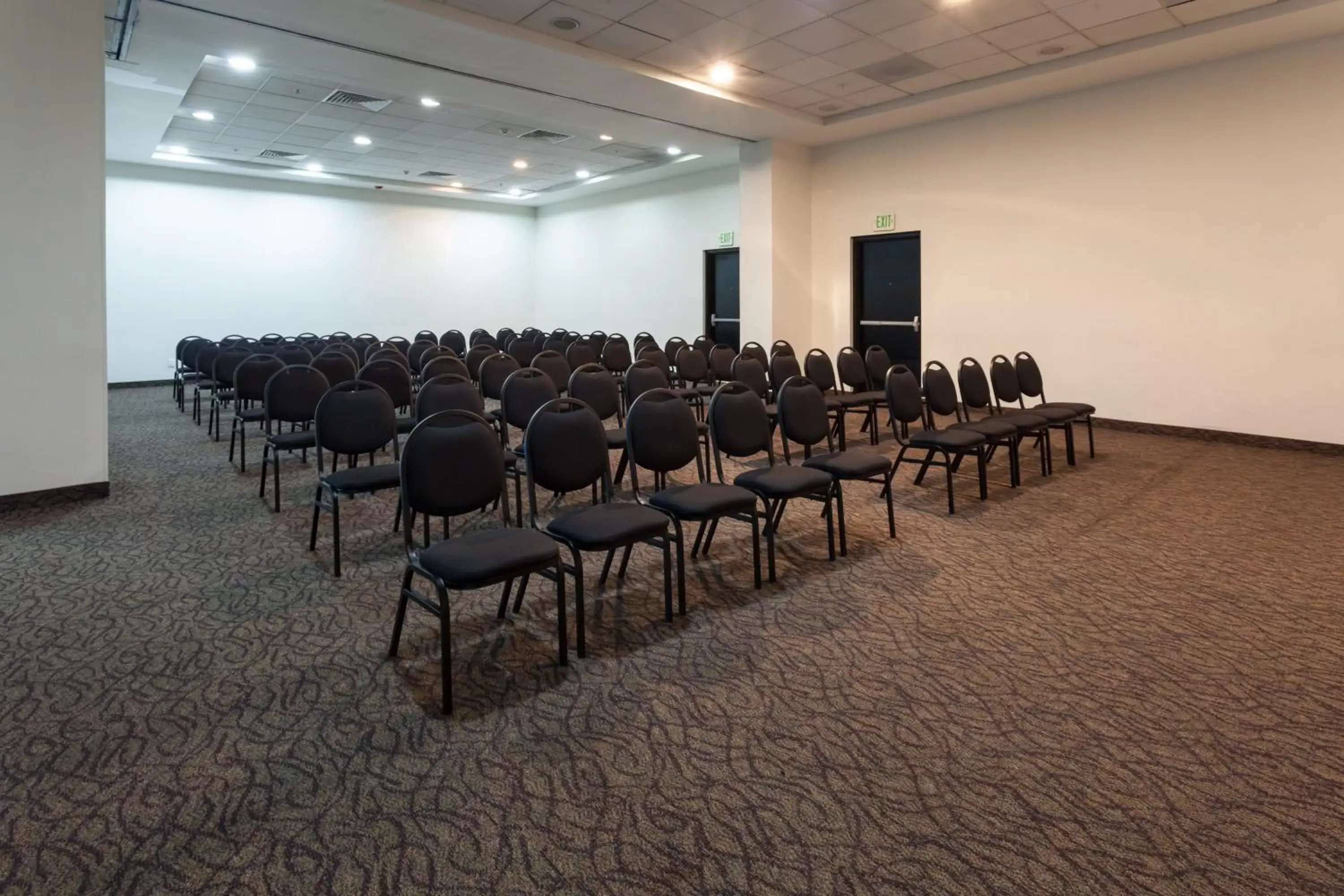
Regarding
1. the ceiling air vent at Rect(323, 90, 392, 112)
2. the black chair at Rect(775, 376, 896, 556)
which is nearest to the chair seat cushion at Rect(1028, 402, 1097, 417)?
the black chair at Rect(775, 376, 896, 556)

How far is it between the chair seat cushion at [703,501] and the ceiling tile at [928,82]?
6.45 metres

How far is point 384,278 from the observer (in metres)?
15.4

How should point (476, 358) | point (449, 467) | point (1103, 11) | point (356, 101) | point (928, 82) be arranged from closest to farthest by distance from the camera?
point (449, 467), point (1103, 11), point (476, 358), point (928, 82), point (356, 101)

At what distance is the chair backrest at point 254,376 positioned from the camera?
6.61m

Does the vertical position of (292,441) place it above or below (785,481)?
above

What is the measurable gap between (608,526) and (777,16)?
17.5ft

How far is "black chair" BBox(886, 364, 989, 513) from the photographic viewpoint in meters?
5.25

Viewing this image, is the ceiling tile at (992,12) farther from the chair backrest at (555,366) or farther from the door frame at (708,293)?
the door frame at (708,293)

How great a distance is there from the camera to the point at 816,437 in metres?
4.80

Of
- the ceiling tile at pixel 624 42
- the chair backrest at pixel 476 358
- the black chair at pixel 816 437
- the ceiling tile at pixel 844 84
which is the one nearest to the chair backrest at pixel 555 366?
the chair backrest at pixel 476 358

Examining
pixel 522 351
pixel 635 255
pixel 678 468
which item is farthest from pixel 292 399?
pixel 635 255

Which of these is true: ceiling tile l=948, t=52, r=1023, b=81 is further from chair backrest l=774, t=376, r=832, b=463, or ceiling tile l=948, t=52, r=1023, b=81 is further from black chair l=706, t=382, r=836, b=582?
black chair l=706, t=382, r=836, b=582

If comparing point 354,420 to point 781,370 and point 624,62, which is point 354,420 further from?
point 624,62

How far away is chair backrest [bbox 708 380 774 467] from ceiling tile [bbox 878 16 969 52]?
439 centimetres
